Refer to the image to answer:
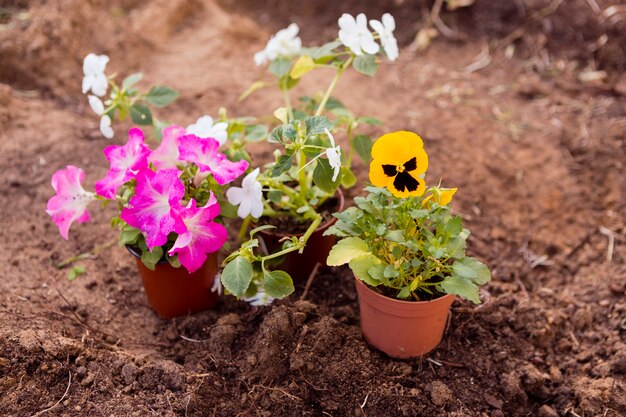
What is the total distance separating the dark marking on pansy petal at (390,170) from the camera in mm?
1725

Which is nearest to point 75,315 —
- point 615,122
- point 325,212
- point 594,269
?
point 325,212

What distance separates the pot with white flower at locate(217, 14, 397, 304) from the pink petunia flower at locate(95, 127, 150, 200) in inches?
11.0

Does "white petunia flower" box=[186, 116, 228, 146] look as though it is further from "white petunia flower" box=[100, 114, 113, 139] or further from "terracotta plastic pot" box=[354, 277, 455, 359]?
"terracotta plastic pot" box=[354, 277, 455, 359]

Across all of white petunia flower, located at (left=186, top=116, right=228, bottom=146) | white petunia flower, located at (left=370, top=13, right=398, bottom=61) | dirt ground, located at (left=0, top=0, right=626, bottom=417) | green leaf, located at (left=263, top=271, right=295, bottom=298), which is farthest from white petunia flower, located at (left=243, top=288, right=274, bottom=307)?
white petunia flower, located at (left=370, top=13, right=398, bottom=61)

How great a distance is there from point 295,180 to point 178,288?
57 cm

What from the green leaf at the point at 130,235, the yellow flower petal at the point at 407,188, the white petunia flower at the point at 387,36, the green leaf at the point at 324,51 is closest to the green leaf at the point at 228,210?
the green leaf at the point at 130,235

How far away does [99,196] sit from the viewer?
1.95m

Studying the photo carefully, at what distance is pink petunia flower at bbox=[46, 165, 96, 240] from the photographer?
200cm

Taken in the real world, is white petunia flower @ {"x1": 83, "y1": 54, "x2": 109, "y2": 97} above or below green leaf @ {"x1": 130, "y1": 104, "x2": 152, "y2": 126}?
above

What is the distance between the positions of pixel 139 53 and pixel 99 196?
2012mm

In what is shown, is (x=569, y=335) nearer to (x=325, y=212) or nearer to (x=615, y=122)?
(x=325, y=212)

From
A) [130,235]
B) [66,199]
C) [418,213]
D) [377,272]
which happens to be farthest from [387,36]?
[66,199]

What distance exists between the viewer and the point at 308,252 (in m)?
2.23

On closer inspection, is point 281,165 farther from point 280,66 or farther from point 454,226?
point 280,66
